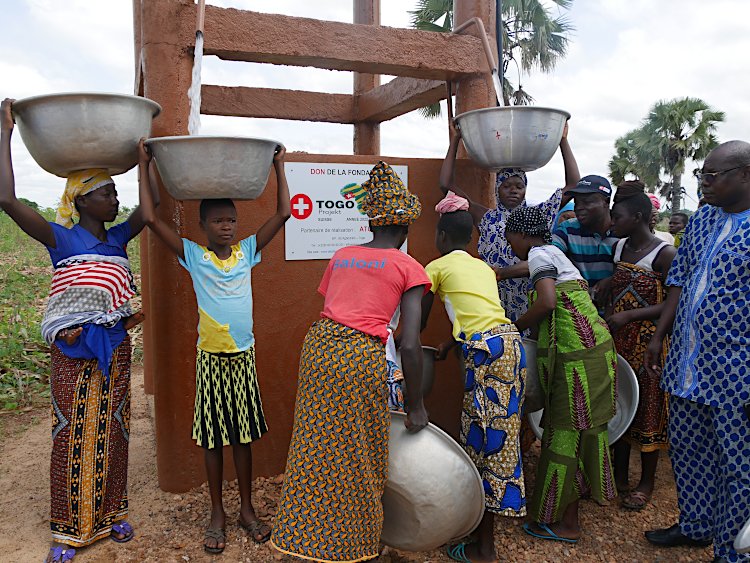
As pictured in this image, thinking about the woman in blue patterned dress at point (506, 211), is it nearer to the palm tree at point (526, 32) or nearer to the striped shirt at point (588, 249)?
the striped shirt at point (588, 249)

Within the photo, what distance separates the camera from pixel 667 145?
21.7 metres

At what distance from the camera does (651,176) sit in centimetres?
2300

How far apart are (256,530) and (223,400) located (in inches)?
28.0

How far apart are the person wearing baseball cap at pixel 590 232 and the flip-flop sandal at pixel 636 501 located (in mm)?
1263

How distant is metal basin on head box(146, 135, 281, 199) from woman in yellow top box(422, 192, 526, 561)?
0.96m

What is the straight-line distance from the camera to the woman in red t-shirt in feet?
8.36

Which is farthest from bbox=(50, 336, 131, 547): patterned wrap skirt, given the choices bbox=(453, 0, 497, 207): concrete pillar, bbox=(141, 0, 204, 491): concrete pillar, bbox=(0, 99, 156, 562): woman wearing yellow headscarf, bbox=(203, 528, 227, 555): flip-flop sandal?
bbox=(453, 0, 497, 207): concrete pillar

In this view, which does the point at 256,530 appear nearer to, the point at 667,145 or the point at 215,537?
the point at 215,537

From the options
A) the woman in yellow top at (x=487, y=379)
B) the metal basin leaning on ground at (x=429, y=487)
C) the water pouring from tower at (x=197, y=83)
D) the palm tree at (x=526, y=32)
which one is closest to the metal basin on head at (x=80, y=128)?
the water pouring from tower at (x=197, y=83)

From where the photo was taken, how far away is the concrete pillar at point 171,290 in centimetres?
336

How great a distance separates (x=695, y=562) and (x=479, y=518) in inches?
46.0

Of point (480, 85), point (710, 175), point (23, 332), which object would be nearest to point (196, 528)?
point (710, 175)

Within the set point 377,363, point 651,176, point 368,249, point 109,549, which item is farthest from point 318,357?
point 651,176

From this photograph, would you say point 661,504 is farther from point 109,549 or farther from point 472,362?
point 109,549
